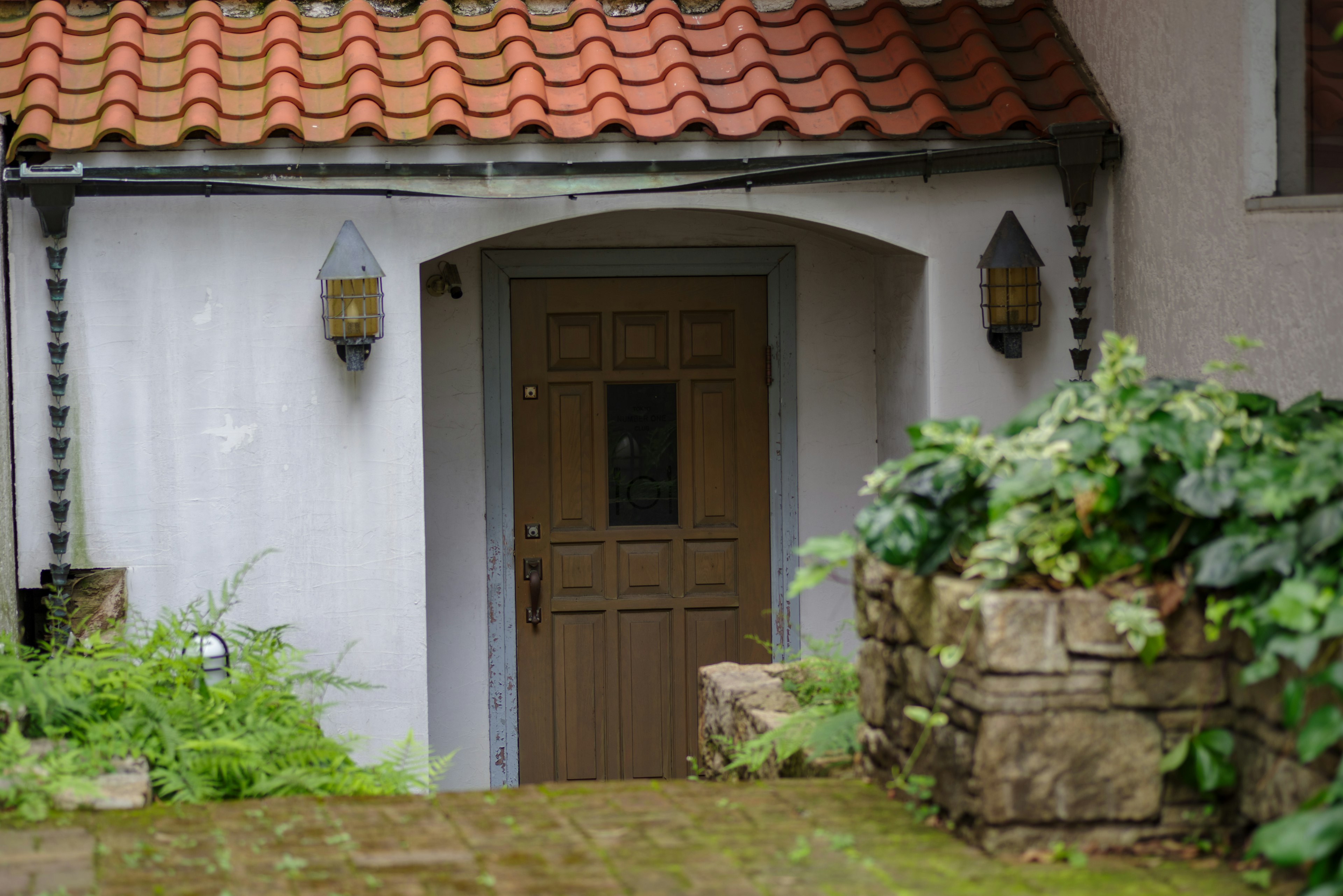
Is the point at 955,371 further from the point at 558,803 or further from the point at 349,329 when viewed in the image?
the point at 558,803

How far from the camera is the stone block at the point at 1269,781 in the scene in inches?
94.6

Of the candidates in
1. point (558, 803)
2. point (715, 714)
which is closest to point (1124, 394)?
point (558, 803)

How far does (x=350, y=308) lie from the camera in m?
4.55

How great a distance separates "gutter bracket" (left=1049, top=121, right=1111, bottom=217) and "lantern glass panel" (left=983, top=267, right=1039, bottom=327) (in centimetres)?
33

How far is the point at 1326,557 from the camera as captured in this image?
7.93 feet

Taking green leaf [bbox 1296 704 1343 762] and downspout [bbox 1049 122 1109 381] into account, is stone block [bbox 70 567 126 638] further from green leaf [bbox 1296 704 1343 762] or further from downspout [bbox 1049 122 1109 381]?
green leaf [bbox 1296 704 1343 762]

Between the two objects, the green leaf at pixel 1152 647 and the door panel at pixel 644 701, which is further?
the door panel at pixel 644 701

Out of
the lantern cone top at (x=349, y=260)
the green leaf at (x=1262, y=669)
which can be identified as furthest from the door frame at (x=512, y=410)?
the green leaf at (x=1262, y=669)

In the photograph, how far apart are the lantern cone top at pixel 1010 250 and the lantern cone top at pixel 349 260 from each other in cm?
224

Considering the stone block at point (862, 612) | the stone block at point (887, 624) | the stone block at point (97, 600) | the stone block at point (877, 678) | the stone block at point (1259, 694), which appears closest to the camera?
the stone block at point (1259, 694)

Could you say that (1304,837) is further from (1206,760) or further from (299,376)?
(299,376)

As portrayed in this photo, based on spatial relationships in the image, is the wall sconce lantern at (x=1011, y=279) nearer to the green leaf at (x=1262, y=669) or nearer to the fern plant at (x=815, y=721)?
the fern plant at (x=815, y=721)

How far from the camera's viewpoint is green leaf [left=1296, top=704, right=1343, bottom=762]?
88.0 inches

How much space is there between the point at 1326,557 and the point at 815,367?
Result: 3410mm
